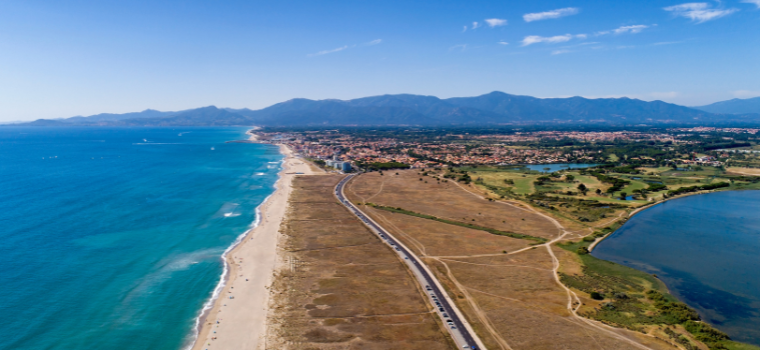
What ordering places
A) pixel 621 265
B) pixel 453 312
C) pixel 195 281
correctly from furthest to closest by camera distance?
pixel 621 265, pixel 195 281, pixel 453 312

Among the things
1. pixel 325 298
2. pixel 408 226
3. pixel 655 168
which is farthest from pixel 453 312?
pixel 655 168

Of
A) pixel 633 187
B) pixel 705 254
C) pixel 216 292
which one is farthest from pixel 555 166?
pixel 216 292

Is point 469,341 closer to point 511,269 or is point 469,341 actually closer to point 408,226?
point 511,269

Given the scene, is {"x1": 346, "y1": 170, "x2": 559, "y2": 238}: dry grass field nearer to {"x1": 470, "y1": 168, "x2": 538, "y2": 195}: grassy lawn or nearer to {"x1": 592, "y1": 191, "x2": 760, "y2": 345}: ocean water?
{"x1": 592, "y1": 191, "x2": 760, "y2": 345}: ocean water

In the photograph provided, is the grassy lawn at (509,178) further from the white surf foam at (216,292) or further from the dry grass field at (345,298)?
the white surf foam at (216,292)

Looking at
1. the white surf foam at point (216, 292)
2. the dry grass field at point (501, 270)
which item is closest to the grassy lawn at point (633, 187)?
the dry grass field at point (501, 270)
